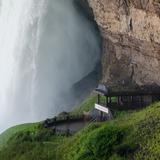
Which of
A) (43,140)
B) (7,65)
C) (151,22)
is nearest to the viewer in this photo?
(43,140)

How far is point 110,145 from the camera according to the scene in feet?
52.0

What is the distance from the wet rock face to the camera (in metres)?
24.2

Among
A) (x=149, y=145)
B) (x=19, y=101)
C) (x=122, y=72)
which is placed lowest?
(x=19, y=101)

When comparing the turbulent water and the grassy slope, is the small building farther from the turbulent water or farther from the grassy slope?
the turbulent water

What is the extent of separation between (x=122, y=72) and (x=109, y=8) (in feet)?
10.4

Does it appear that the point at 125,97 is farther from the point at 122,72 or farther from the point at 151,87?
the point at 122,72

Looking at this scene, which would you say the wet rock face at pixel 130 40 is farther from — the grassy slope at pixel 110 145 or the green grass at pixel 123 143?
the green grass at pixel 123 143

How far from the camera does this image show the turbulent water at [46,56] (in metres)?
32.8

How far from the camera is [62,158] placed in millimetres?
17094

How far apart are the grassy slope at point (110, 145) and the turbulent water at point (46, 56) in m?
13.7

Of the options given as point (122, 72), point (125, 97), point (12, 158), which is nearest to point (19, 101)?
point (122, 72)

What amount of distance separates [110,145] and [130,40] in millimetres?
11273

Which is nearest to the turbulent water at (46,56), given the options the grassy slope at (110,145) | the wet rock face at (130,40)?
the wet rock face at (130,40)

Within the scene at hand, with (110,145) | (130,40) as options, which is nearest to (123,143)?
(110,145)
